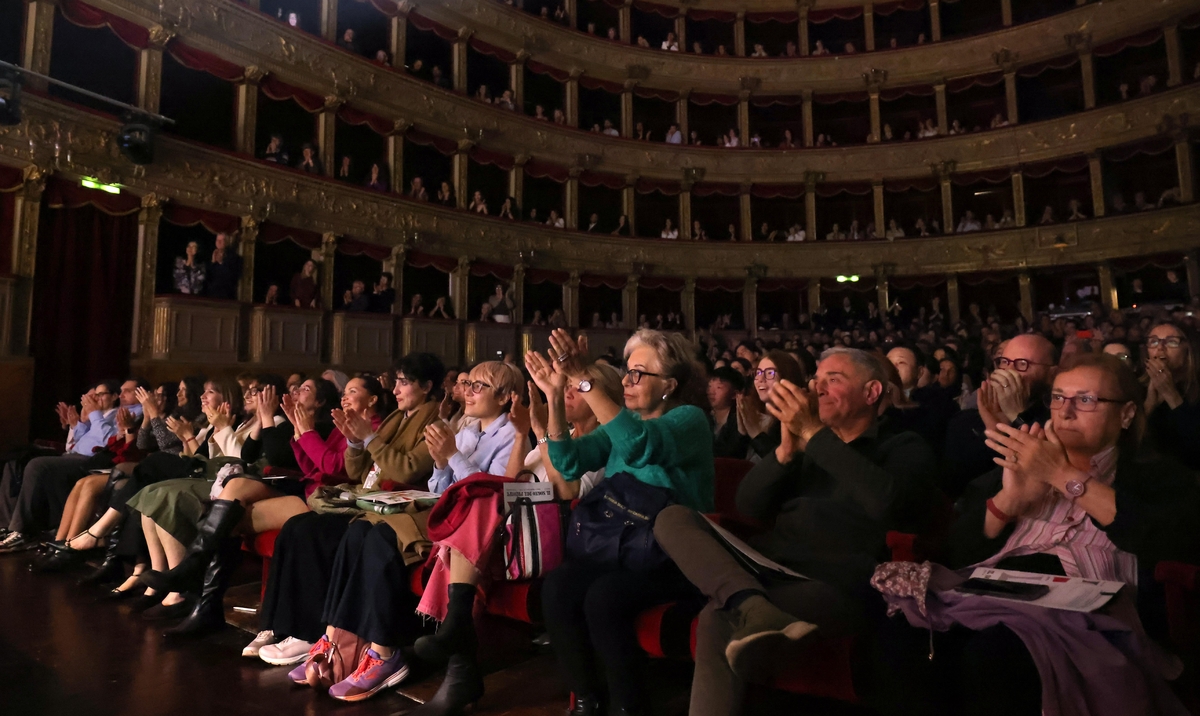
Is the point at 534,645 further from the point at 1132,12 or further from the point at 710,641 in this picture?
the point at 1132,12

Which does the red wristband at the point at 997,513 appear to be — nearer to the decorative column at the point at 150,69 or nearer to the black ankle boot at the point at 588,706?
the black ankle boot at the point at 588,706

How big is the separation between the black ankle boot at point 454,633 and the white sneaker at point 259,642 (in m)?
0.84

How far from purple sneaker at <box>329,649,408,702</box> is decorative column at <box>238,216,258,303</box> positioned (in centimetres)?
775

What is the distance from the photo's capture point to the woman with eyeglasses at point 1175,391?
2.32 m

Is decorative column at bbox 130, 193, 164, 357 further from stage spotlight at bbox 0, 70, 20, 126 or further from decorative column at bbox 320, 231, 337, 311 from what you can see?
decorative column at bbox 320, 231, 337, 311

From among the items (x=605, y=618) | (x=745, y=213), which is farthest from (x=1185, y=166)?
(x=605, y=618)

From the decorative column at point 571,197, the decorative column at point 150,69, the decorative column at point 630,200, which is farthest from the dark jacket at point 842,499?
the decorative column at point 630,200

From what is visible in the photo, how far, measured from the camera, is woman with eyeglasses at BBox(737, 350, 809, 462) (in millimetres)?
2225

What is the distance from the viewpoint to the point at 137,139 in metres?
7.47

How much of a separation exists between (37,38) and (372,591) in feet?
26.3

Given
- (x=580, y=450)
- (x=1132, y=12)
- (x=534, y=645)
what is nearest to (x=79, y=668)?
(x=534, y=645)

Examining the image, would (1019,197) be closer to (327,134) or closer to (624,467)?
(327,134)

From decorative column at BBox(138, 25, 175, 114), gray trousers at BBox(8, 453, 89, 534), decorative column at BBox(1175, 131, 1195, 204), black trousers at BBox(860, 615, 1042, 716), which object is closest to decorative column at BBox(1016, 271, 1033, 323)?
decorative column at BBox(1175, 131, 1195, 204)

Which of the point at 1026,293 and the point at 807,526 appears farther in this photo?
the point at 1026,293
